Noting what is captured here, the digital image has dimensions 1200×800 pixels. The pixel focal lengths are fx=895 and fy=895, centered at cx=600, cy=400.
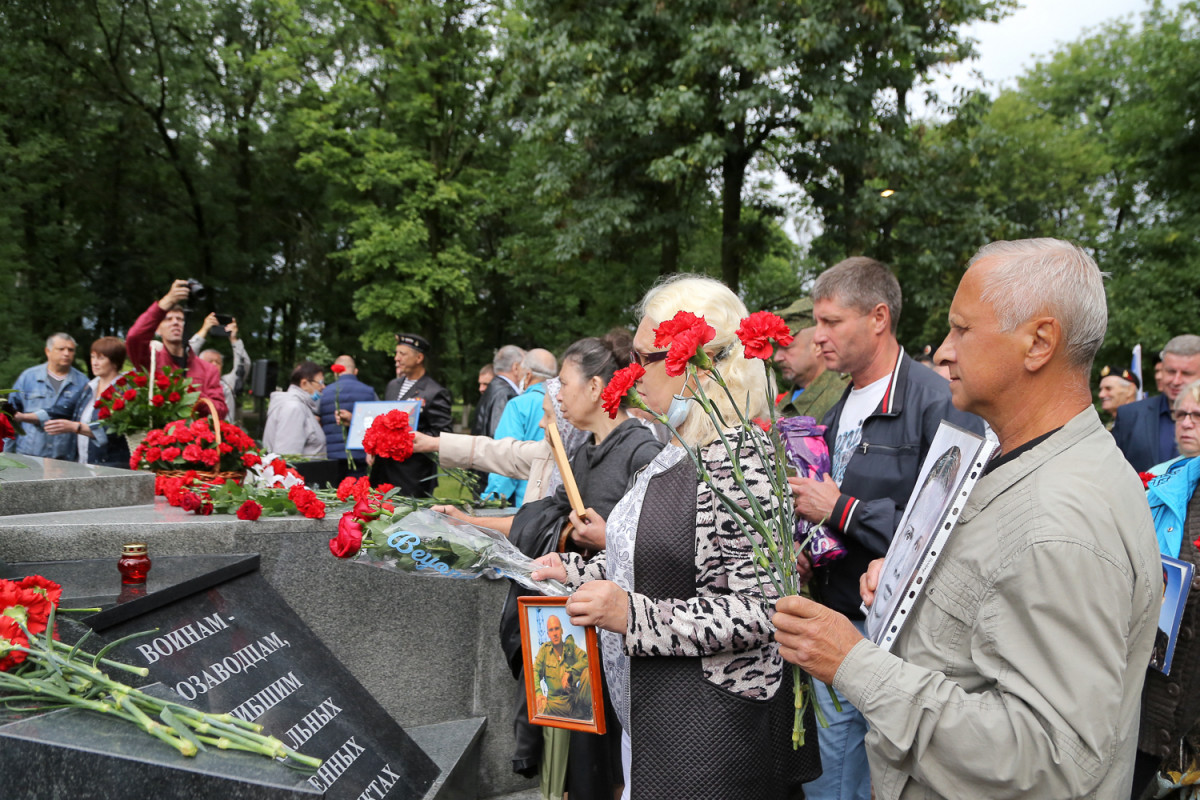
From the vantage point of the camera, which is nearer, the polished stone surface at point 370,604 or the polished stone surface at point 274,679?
the polished stone surface at point 274,679

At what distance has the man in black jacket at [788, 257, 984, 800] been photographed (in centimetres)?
289

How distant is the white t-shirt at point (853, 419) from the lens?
332 centimetres

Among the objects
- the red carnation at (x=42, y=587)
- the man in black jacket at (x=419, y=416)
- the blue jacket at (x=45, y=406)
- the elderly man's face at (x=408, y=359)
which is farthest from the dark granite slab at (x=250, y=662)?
the blue jacket at (x=45, y=406)

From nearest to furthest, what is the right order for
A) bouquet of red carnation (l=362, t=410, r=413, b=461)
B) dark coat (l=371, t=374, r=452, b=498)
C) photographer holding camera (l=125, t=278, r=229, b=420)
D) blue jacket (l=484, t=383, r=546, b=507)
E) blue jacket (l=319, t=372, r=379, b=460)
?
bouquet of red carnation (l=362, t=410, r=413, b=461)
photographer holding camera (l=125, t=278, r=229, b=420)
dark coat (l=371, t=374, r=452, b=498)
blue jacket (l=484, t=383, r=546, b=507)
blue jacket (l=319, t=372, r=379, b=460)

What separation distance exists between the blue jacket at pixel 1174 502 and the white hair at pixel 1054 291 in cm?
192

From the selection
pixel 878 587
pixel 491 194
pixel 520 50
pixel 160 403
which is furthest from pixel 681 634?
pixel 491 194

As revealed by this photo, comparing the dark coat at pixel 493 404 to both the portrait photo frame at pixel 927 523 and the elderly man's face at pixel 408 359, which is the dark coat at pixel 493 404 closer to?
the elderly man's face at pixel 408 359

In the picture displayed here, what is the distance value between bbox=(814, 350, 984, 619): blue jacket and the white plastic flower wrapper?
1038 mm

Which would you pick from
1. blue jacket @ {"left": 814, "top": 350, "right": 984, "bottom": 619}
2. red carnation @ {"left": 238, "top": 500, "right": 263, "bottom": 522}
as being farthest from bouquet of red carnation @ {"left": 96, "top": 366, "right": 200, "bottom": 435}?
blue jacket @ {"left": 814, "top": 350, "right": 984, "bottom": 619}

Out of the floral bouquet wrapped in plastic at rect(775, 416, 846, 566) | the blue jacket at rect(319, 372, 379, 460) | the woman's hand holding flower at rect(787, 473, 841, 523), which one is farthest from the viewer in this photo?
the blue jacket at rect(319, 372, 379, 460)

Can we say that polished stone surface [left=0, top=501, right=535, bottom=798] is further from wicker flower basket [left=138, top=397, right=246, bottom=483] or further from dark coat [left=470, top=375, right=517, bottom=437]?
A: dark coat [left=470, top=375, right=517, bottom=437]

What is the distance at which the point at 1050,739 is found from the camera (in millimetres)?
1447

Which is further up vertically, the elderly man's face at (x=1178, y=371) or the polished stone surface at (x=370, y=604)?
the elderly man's face at (x=1178, y=371)

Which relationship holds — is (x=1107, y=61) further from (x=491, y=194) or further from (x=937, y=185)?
(x=491, y=194)
